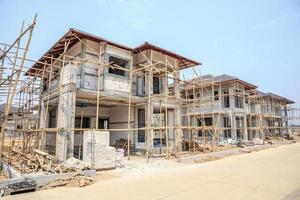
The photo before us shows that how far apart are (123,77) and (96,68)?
1.77 meters

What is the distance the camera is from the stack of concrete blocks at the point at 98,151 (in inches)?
359

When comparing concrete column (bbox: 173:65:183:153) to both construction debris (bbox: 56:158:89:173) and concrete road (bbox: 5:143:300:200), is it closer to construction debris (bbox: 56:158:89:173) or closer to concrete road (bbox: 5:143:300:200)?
concrete road (bbox: 5:143:300:200)

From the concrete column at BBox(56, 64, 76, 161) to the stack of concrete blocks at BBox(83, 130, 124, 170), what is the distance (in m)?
1.16

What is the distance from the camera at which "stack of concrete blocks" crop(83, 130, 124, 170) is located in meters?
9.12

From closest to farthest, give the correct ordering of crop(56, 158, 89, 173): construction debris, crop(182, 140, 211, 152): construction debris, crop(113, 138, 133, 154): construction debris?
crop(56, 158, 89, 173): construction debris → crop(113, 138, 133, 154): construction debris → crop(182, 140, 211, 152): construction debris

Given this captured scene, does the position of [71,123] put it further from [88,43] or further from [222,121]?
[222,121]

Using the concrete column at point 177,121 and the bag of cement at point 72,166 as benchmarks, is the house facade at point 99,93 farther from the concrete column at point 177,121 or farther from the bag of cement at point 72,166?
the bag of cement at point 72,166

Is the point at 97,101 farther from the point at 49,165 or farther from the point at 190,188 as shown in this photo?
the point at 190,188

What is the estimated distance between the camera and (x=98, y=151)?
30.3 ft

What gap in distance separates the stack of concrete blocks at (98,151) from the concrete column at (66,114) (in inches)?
45.5

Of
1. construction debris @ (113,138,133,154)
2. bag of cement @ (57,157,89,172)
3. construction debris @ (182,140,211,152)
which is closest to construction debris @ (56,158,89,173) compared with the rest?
bag of cement @ (57,157,89,172)

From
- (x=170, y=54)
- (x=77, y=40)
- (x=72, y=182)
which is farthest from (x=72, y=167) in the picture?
(x=170, y=54)

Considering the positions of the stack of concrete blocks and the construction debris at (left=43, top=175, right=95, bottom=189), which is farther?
the stack of concrete blocks

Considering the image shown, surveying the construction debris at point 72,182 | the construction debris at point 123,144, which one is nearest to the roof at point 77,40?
the construction debris at point 72,182
